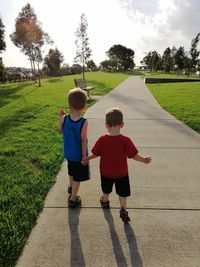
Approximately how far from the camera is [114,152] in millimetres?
3000

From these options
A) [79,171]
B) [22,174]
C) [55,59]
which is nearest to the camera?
[79,171]

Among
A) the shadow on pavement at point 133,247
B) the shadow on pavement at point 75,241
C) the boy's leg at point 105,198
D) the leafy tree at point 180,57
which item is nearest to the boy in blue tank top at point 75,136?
the shadow on pavement at point 75,241

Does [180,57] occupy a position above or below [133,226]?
above

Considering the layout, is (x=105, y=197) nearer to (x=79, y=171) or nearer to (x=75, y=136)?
(x=79, y=171)

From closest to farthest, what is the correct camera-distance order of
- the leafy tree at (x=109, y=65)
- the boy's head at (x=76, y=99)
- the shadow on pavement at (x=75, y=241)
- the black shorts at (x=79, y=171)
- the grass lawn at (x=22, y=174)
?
1. the shadow on pavement at (x=75, y=241)
2. the grass lawn at (x=22, y=174)
3. the boy's head at (x=76, y=99)
4. the black shorts at (x=79, y=171)
5. the leafy tree at (x=109, y=65)

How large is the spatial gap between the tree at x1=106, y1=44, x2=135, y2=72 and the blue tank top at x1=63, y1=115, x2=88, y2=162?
104092mm

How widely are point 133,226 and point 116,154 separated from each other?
0.79m

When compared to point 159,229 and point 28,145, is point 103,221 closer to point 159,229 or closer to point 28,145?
point 159,229

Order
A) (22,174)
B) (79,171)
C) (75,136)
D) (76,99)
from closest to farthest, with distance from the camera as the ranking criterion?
(76,99)
(75,136)
(79,171)
(22,174)

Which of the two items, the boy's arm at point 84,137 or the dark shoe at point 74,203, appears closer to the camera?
the boy's arm at point 84,137

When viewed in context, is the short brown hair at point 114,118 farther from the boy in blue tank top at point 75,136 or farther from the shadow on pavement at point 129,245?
the shadow on pavement at point 129,245

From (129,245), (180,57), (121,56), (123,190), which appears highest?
(121,56)

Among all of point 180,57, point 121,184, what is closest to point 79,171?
point 121,184

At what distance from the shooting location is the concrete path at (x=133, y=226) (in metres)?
2.59
